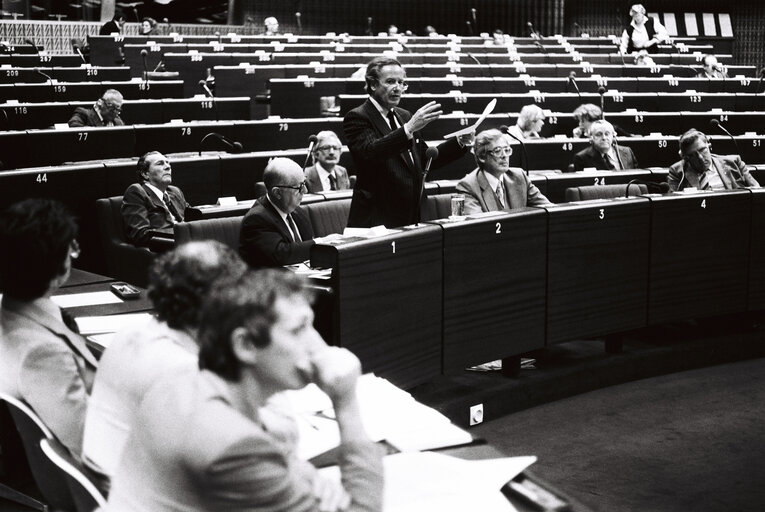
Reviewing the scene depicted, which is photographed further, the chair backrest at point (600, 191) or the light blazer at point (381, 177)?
the chair backrest at point (600, 191)

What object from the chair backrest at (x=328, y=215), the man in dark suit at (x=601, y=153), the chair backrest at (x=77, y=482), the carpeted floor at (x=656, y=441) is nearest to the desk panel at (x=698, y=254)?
the carpeted floor at (x=656, y=441)

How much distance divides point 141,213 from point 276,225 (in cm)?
120

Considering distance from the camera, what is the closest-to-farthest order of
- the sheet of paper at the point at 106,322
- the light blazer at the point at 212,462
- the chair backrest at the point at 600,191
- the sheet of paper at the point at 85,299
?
the light blazer at the point at 212,462, the sheet of paper at the point at 106,322, the sheet of paper at the point at 85,299, the chair backrest at the point at 600,191

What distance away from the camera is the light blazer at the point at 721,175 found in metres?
5.09

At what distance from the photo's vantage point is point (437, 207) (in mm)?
4457

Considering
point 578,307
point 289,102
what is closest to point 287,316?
point 578,307

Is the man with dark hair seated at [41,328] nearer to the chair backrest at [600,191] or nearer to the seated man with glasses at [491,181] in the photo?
the seated man with glasses at [491,181]

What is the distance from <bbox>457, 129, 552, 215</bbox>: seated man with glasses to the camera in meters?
4.16

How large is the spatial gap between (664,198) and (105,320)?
8.38 feet

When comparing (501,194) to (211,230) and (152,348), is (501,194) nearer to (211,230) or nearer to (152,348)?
(211,230)

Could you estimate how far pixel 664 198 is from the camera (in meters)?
4.14

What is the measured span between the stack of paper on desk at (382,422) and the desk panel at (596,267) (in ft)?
7.25

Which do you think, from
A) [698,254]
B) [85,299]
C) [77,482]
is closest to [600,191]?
[698,254]

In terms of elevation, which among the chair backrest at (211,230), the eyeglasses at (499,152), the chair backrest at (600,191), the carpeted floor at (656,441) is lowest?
the carpeted floor at (656,441)
